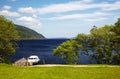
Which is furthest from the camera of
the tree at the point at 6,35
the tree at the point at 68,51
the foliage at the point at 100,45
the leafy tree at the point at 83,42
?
the leafy tree at the point at 83,42

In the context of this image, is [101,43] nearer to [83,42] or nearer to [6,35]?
[83,42]

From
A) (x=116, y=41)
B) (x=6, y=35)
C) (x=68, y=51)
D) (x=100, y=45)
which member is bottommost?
(x=68, y=51)

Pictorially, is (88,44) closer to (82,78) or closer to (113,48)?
(113,48)

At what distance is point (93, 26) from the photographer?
6638 cm

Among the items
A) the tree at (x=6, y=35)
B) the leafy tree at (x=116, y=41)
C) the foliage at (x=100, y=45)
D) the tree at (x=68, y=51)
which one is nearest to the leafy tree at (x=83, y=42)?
the foliage at (x=100, y=45)

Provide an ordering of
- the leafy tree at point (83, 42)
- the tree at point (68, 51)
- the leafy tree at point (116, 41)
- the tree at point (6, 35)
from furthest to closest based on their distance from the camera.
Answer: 1. the leafy tree at point (83, 42)
2. the tree at point (68, 51)
3. the tree at point (6, 35)
4. the leafy tree at point (116, 41)

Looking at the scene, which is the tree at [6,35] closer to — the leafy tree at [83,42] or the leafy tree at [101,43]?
the leafy tree at [83,42]

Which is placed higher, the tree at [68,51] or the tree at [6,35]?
the tree at [6,35]

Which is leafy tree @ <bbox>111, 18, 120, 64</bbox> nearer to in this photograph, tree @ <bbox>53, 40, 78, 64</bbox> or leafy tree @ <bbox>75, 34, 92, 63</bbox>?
leafy tree @ <bbox>75, 34, 92, 63</bbox>

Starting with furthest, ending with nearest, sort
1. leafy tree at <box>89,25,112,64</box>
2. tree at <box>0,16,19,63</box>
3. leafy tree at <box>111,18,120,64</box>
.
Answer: tree at <box>0,16,19,63</box> < leafy tree at <box>89,25,112,64</box> < leafy tree at <box>111,18,120,64</box>

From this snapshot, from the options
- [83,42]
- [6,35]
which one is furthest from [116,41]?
[6,35]

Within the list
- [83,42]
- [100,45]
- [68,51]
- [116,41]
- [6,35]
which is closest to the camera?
[116,41]

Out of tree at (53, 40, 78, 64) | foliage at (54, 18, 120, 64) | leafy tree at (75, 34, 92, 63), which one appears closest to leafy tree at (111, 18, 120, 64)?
foliage at (54, 18, 120, 64)

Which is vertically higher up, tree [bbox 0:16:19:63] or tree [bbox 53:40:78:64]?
tree [bbox 0:16:19:63]
